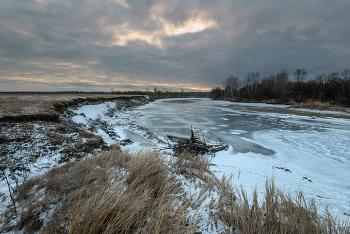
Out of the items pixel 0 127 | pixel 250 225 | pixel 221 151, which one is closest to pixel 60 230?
pixel 250 225

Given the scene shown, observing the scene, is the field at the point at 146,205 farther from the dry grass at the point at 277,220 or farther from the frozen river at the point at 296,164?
the frozen river at the point at 296,164

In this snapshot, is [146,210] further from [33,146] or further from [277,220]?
[33,146]

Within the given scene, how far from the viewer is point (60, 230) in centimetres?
171

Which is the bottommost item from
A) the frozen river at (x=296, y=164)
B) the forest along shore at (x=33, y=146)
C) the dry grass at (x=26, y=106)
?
the frozen river at (x=296, y=164)

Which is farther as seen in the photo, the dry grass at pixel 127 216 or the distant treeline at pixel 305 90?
the distant treeline at pixel 305 90

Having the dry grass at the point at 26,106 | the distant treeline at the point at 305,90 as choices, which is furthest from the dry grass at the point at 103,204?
the distant treeline at the point at 305,90

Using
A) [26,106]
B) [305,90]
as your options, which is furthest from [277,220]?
[305,90]

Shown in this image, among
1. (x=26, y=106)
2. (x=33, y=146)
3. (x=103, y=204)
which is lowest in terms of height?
(x=33, y=146)

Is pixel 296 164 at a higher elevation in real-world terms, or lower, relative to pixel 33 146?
lower

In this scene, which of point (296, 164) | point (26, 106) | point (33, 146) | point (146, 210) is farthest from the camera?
point (26, 106)

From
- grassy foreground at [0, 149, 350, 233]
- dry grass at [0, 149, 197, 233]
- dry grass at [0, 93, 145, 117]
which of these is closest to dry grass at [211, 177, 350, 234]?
grassy foreground at [0, 149, 350, 233]

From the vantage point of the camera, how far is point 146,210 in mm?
2029

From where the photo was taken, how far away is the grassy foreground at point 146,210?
1.69 meters

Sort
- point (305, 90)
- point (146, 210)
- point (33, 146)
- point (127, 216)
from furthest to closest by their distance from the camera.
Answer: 1. point (305, 90)
2. point (33, 146)
3. point (146, 210)
4. point (127, 216)
